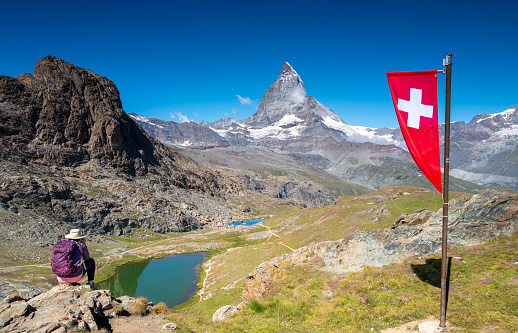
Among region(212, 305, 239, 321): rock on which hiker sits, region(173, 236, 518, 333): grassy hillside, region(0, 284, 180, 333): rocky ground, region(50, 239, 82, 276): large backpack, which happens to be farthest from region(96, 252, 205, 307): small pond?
region(50, 239, 82, 276): large backpack

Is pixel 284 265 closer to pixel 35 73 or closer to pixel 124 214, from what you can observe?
pixel 124 214

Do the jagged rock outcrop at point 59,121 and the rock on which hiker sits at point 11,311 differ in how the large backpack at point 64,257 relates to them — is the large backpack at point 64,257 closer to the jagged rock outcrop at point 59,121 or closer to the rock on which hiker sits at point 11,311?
the rock on which hiker sits at point 11,311

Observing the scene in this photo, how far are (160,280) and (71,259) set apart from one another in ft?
245

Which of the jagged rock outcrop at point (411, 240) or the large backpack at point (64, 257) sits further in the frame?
the jagged rock outcrop at point (411, 240)

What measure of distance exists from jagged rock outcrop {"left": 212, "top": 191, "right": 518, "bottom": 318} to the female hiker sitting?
12.9 metres

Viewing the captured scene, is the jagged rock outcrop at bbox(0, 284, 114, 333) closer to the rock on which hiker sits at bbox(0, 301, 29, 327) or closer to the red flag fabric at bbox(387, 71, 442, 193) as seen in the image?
the rock on which hiker sits at bbox(0, 301, 29, 327)

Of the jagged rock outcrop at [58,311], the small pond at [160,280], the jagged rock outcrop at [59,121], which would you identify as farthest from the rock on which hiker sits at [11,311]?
the jagged rock outcrop at [59,121]

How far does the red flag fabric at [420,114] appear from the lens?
42.7 feet

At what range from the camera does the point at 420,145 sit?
13.3 m

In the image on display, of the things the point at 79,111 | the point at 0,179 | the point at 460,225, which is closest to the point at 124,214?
the point at 0,179

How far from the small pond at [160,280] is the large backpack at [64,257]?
174 feet

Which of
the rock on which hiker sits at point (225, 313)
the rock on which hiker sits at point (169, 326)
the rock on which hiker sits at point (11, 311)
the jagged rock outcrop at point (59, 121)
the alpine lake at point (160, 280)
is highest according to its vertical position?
the jagged rock outcrop at point (59, 121)

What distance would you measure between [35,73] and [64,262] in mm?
222826

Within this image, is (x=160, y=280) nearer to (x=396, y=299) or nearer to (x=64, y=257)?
(x=64, y=257)
